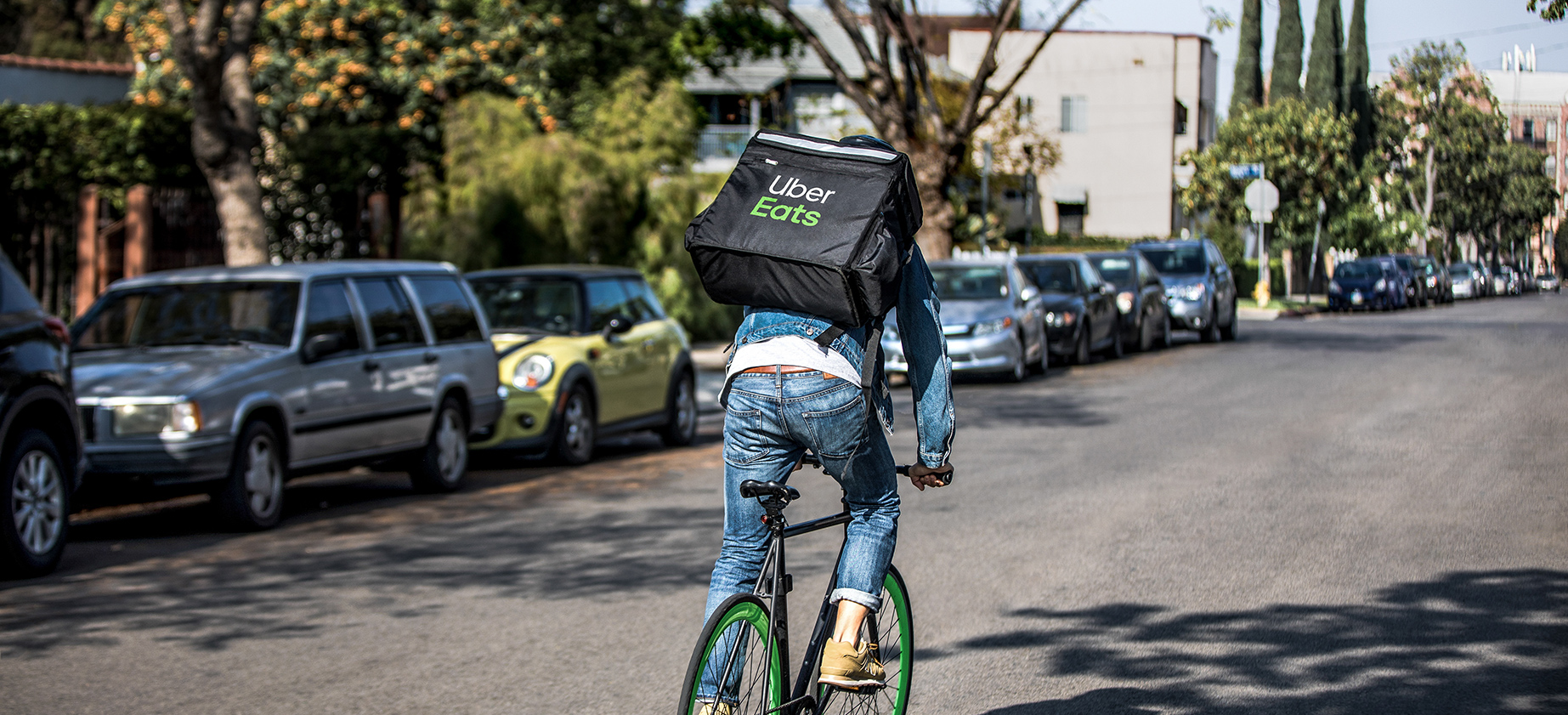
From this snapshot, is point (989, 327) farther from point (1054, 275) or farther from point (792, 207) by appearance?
point (792, 207)

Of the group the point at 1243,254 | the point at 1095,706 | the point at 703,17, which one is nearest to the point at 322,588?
the point at 1095,706

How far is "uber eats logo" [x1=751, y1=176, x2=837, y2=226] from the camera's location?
12.1 feet

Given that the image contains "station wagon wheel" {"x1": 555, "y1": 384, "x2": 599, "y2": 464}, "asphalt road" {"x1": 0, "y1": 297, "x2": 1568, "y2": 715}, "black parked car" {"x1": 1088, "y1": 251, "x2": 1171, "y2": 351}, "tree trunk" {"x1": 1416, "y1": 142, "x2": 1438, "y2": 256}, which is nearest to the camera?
"asphalt road" {"x1": 0, "y1": 297, "x2": 1568, "y2": 715}

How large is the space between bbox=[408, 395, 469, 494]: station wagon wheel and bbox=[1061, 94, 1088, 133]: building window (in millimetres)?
52706

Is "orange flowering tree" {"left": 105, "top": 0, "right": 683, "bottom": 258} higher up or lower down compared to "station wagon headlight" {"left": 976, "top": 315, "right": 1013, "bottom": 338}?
higher up

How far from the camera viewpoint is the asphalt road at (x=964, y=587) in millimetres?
5383

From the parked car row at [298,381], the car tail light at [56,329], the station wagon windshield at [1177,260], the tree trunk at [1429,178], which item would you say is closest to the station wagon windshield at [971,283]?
the parked car row at [298,381]

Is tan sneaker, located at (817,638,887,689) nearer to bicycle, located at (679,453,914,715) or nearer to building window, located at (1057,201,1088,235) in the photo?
bicycle, located at (679,453,914,715)

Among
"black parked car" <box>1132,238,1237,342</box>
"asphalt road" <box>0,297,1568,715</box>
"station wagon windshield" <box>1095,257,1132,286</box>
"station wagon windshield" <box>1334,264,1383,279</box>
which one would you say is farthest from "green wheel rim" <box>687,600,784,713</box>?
"station wagon windshield" <box>1334,264,1383,279</box>

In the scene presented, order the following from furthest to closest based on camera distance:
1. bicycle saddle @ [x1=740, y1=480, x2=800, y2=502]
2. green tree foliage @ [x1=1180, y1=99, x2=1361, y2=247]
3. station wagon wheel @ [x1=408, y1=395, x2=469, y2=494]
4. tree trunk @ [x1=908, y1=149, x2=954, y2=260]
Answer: green tree foliage @ [x1=1180, y1=99, x2=1361, y2=247] < tree trunk @ [x1=908, y1=149, x2=954, y2=260] < station wagon wheel @ [x1=408, y1=395, x2=469, y2=494] < bicycle saddle @ [x1=740, y1=480, x2=800, y2=502]

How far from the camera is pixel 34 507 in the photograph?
766 cm

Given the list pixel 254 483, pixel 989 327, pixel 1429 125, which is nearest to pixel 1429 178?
pixel 1429 125

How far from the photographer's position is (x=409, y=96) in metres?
27.1

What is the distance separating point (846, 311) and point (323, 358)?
6.82 metres
